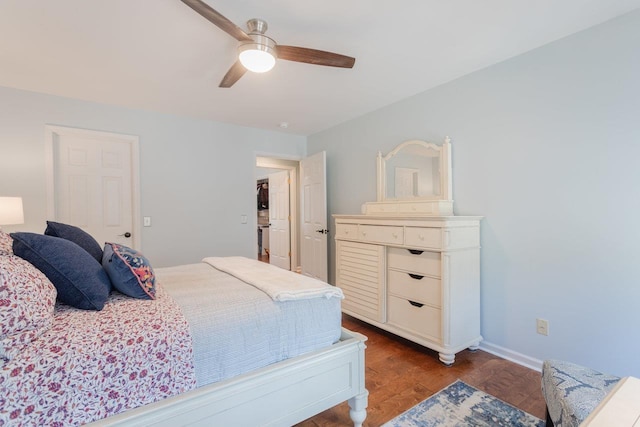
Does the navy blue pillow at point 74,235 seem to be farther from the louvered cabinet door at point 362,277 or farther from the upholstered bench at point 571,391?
the upholstered bench at point 571,391

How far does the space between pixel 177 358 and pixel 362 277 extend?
2.03m

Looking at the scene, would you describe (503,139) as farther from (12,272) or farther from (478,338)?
(12,272)

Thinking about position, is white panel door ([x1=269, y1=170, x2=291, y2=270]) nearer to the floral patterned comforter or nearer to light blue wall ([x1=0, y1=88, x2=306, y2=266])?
light blue wall ([x1=0, y1=88, x2=306, y2=266])

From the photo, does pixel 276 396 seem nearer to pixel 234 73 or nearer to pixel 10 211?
pixel 234 73

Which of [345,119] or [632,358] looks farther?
[345,119]

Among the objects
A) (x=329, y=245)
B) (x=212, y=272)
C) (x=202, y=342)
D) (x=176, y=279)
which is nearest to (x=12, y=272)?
(x=202, y=342)

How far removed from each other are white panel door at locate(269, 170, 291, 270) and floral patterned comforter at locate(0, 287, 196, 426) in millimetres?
4260

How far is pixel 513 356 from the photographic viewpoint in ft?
7.54

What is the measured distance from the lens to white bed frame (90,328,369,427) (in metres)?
1.09

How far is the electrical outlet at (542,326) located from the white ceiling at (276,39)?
2.00 meters

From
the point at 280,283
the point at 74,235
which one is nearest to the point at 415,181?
the point at 280,283

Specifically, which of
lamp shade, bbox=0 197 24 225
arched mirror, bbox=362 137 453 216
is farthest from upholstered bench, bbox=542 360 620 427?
lamp shade, bbox=0 197 24 225

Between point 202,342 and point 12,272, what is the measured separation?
660 millimetres

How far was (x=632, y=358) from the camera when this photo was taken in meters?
1.79
